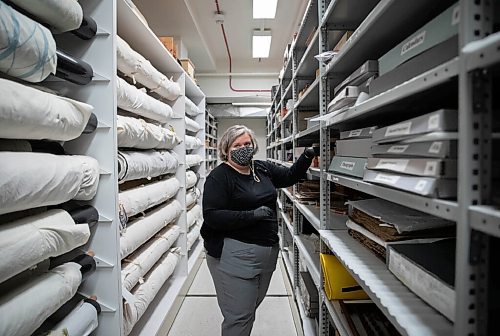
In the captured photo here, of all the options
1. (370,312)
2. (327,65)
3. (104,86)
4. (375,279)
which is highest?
(327,65)

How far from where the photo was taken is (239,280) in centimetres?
191

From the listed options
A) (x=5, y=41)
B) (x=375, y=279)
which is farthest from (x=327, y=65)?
(x=5, y=41)

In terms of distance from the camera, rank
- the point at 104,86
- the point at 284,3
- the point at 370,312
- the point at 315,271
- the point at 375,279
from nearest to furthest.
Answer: the point at 375,279 → the point at 370,312 → the point at 104,86 → the point at 315,271 → the point at 284,3

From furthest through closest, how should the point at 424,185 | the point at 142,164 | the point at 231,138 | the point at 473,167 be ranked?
the point at 142,164 < the point at 231,138 < the point at 424,185 < the point at 473,167

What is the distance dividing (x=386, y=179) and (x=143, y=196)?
1679mm

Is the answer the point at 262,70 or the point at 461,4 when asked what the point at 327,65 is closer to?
the point at 461,4

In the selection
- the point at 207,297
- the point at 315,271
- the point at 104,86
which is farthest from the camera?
the point at 207,297

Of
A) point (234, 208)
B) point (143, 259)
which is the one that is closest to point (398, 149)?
point (234, 208)

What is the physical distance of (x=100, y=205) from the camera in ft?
5.39

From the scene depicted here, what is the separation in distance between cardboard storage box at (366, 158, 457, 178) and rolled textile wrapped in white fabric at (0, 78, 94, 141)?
111 cm

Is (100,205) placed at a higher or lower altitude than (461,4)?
lower

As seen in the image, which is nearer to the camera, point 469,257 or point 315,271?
point 469,257

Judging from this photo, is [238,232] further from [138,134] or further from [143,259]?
[138,134]

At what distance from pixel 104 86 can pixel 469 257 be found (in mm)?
1619
